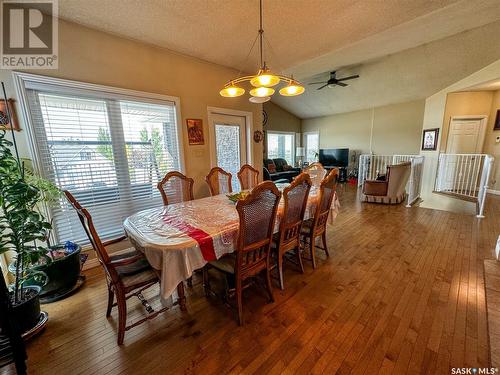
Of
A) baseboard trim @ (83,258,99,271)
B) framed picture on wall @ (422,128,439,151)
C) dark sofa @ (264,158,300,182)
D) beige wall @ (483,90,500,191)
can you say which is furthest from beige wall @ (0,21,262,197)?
beige wall @ (483,90,500,191)

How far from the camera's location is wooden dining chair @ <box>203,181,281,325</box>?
1.41 meters

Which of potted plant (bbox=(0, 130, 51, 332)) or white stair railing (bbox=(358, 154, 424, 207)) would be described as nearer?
potted plant (bbox=(0, 130, 51, 332))

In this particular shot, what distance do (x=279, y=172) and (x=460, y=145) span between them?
506 centimetres

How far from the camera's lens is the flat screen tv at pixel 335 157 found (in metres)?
8.04

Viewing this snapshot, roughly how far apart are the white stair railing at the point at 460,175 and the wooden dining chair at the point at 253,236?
5666 millimetres

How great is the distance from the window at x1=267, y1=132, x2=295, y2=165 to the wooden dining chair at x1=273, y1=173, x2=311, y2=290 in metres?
6.83

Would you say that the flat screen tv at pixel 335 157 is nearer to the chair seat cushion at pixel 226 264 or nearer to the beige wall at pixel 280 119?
the beige wall at pixel 280 119

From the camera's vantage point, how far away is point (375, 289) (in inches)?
76.8

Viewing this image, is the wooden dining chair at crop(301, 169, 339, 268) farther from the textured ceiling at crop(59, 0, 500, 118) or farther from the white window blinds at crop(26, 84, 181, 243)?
the white window blinds at crop(26, 84, 181, 243)

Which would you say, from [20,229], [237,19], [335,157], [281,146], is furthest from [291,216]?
[281,146]

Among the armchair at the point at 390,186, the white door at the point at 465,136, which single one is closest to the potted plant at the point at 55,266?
the armchair at the point at 390,186

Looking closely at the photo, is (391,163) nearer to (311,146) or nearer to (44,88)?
(311,146)

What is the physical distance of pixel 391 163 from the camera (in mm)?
6926

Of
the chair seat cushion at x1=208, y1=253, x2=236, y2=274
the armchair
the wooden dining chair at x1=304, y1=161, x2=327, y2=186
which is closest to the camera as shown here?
the chair seat cushion at x1=208, y1=253, x2=236, y2=274
